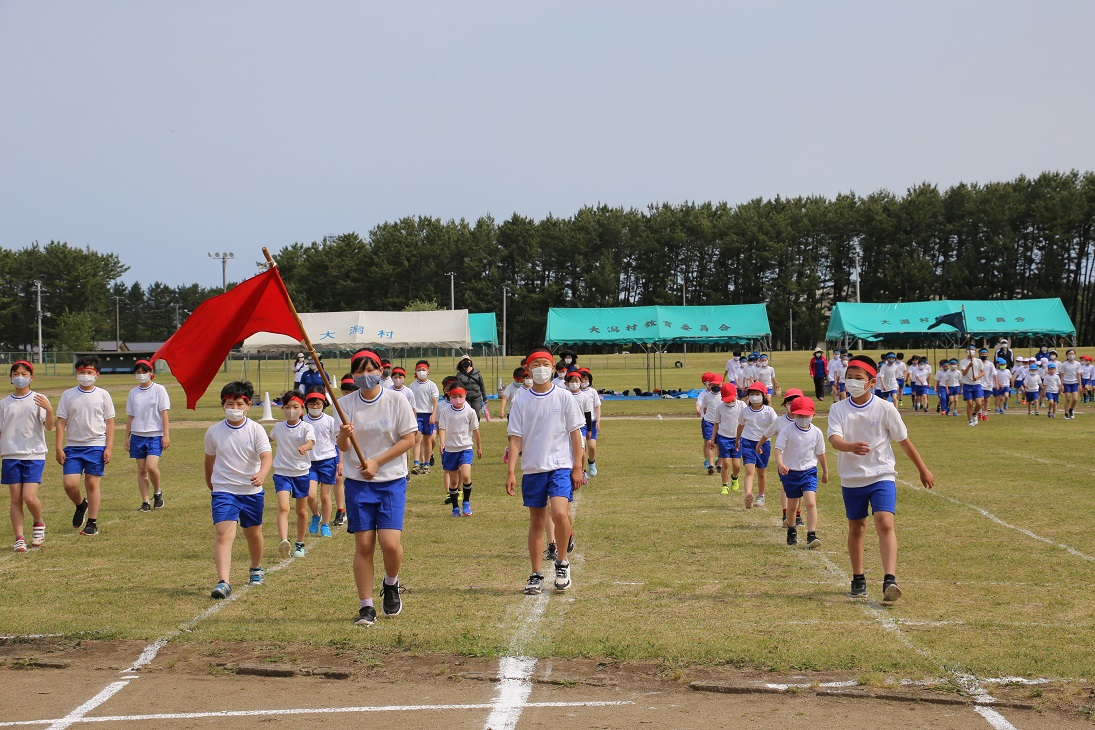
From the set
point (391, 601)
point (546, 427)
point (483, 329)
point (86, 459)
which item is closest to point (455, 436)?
point (86, 459)

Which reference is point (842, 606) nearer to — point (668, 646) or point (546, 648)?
point (668, 646)

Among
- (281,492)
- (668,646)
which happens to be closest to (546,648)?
(668,646)

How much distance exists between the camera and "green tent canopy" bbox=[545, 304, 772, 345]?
42.5 meters

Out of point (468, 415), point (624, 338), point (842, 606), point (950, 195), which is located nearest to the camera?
point (842, 606)

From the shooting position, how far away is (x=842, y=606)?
8.02 m

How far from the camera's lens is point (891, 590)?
7977 millimetres

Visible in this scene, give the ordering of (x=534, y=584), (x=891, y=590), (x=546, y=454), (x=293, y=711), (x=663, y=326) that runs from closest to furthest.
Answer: (x=293, y=711) < (x=891, y=590) < (x=534, y=584) < (x=546, y=454) < (x=663, y=326)

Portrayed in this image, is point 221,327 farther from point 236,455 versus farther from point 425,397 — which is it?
point 425,397

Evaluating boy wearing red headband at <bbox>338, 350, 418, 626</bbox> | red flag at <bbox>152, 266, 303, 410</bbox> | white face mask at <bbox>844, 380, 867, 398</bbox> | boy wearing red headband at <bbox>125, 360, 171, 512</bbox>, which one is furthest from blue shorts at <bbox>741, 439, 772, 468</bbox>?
boy wearing red headband at <bbox>125, 360, 171, 512</bbox>

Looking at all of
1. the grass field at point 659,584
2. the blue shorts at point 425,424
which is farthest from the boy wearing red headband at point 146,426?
the blue shorts at point 425,424

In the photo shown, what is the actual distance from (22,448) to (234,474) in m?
3.57

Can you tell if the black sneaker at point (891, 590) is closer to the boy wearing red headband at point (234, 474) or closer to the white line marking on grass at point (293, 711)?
the white line marking on grass at point (293, 711)

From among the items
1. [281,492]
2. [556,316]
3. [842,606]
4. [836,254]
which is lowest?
[842,606]

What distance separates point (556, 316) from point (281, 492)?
3416cm
